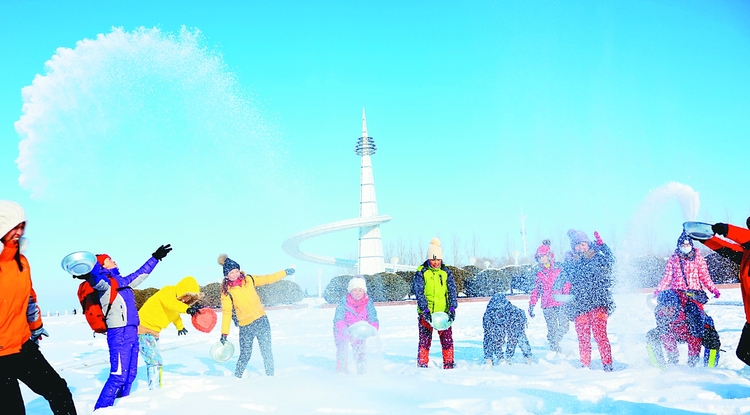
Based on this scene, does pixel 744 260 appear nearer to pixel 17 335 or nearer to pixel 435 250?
pixel 435 250

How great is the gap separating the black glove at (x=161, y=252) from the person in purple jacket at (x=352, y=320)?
252 centimetres

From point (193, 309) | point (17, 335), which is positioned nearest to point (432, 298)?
point (193, 309)

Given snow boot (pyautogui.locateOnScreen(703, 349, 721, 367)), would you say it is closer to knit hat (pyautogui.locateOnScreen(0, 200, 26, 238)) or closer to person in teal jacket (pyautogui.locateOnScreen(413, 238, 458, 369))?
person in teal jacket (pyautogui.locateOnScreen(413, 238, 458, 369))

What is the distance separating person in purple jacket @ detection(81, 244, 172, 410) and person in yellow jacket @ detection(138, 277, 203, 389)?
0.96 m

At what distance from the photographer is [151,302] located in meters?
7.04

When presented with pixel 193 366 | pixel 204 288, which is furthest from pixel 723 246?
pixel 204 288

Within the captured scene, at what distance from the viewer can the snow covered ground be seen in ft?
16.7

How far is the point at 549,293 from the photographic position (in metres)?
8.55

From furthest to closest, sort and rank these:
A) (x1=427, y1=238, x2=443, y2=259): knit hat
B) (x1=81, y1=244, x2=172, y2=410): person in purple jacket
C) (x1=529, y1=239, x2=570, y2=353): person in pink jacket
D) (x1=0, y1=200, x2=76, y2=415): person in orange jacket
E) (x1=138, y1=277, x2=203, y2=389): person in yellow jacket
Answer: (x1=529, y1=239, x2=570, y2=353): person in pink jacket → (x1=427, y1=238, x2=443, y2=259): knit hat → (x1=138, y1=277, x2=203, y2=389): person in yellow jacket → (x1=81, y1=244, x2=172, y2=410): person in purple jacket → (x1=0, y1=200, x2=76, y2=415): person in orange jacket

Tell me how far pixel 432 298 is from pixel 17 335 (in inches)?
196

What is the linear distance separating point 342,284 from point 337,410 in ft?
69.3

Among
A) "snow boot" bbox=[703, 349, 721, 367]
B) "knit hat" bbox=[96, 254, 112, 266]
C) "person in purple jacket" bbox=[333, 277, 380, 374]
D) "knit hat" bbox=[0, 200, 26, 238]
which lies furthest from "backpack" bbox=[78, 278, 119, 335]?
"snow boot" bbox=[703, 349, 721, 367]

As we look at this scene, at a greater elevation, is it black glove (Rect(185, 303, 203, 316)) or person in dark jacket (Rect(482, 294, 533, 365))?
A: black glove (Rect(185, 303, 203, 316))

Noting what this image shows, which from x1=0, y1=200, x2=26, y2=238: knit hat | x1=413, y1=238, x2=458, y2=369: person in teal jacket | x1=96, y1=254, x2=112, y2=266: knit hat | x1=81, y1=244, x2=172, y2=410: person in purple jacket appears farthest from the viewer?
x1=413, y1=238, x2=458, y2=369: person in teal jacket
